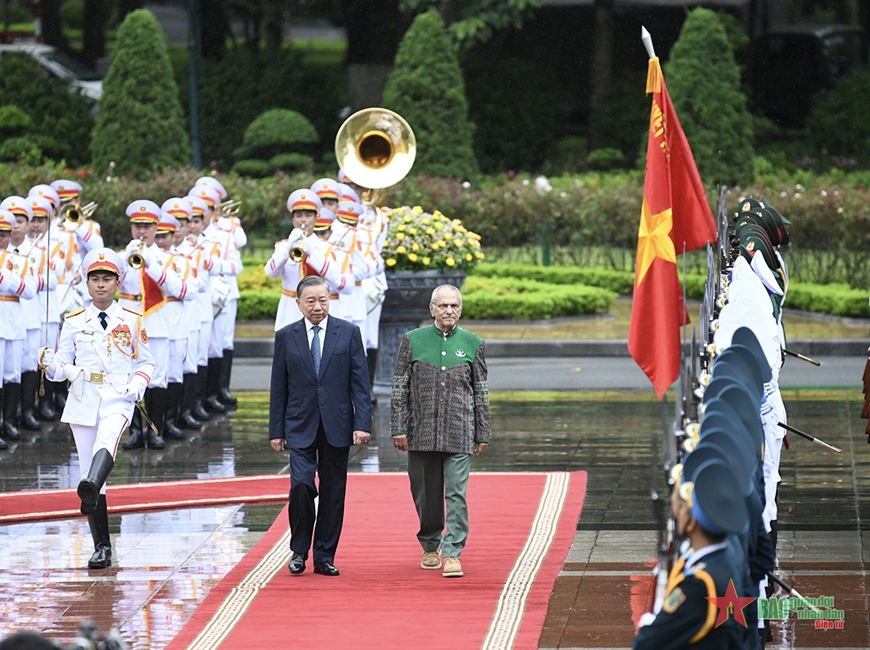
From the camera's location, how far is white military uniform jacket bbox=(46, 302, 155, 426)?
9.15 m

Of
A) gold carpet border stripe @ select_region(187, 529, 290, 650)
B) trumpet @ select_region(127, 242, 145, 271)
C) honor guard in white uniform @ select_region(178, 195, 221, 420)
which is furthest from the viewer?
honor guard in white uniform @ select_region(178, 195, 221, 420)

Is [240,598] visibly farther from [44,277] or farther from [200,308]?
[44,277]

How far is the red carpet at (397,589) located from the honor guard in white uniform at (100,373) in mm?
972

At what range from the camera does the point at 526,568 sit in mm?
8852

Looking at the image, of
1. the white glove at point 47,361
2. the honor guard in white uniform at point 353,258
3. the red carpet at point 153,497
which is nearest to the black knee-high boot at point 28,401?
the honor guard in white uniform at point 353,258

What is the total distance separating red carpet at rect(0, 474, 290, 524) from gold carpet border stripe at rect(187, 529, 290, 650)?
123 cm

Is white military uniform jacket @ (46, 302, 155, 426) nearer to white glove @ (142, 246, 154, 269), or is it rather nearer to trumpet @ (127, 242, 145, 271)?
trumpet @ (127, 242, 145, 271)

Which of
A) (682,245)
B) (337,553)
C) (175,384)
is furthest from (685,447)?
(175,384)

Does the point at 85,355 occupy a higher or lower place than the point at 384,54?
lower

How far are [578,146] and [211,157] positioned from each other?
803cm

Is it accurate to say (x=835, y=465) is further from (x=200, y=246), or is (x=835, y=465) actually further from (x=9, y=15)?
(x=9, y=15)

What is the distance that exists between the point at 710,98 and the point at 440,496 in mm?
20151

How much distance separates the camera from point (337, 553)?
941 cm

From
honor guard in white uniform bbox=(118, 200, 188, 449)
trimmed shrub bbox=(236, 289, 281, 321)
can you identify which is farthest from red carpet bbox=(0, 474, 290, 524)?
trimmed shrub bbox=(236, 289, 281, 321)
